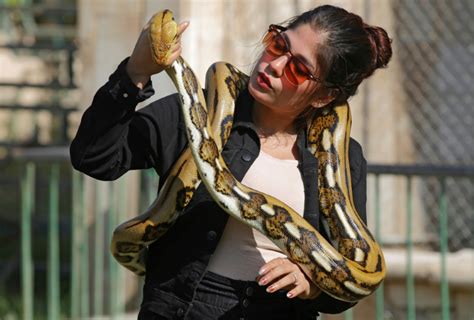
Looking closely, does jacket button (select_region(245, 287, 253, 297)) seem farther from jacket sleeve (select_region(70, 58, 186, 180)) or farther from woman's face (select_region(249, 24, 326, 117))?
woman's face (select_region(249, 24, 326, 117))

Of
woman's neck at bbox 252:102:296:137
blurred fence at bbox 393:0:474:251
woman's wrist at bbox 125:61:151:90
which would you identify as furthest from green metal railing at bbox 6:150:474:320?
woman's wrist at bbox 125:61:151:90

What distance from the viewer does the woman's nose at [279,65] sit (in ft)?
10.1

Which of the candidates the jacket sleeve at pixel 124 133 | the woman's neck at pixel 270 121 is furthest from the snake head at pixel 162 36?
the woman's neck at pixel 270 121

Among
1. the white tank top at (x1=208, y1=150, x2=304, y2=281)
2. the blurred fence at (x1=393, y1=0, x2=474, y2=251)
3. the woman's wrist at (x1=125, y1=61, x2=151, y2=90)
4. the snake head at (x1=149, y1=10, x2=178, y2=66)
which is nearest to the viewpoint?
the snake head at (x1=149, y1=10, x2=178, y2=66)

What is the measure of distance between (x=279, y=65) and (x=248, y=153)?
26 centimetres

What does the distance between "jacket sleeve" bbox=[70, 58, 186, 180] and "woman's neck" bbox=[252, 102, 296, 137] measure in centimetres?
23

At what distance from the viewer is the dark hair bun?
3.18m

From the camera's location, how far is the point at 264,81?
3.06m

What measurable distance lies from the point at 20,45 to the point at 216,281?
7.18 metres

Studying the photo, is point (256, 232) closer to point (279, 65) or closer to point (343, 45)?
point (279, 65)

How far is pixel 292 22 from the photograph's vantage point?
10.6 ft

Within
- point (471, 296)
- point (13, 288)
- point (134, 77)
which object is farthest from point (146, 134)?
point (13, 288)

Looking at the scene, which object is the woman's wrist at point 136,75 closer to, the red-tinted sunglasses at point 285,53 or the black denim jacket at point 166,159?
the black denim jacket at point 166,159

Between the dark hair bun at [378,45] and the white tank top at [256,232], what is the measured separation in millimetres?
389
